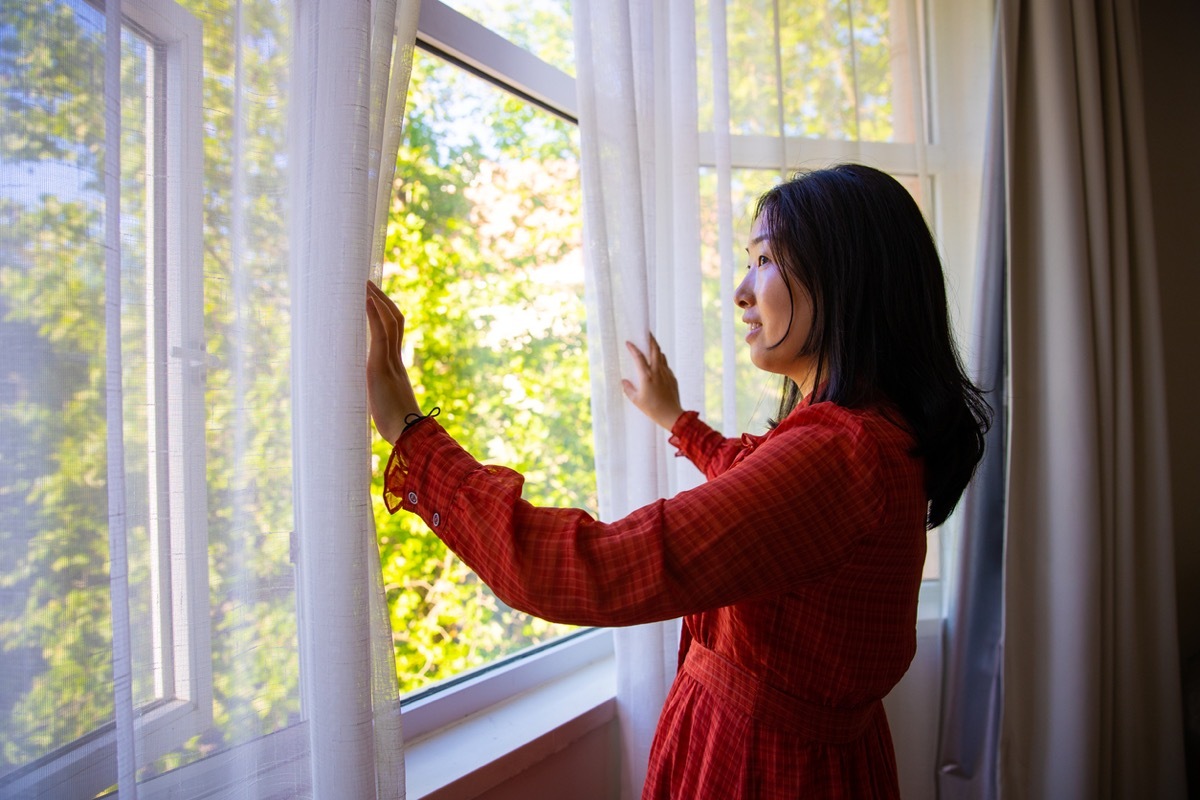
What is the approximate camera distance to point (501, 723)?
3.98 feet

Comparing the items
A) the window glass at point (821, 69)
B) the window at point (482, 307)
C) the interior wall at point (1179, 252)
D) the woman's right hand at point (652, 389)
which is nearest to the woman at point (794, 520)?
the woman's right hand at point (652, 389)

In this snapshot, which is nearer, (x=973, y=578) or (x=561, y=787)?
(x=561, y=787)

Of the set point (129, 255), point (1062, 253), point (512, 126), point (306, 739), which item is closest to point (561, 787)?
point (306, 739)

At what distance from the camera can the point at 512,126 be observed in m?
1.40

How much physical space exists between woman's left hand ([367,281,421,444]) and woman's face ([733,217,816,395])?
42cm

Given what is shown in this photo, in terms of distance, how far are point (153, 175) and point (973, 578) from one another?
5.47ft

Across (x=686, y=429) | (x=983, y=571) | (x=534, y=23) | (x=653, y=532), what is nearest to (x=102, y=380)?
(x=653, y=532)

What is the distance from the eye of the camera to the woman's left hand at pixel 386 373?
742 mm

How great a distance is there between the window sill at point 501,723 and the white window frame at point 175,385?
16.3 inches

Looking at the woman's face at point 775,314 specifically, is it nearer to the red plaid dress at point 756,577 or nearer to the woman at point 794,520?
the woman at point 794,520

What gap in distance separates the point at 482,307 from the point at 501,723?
0.72 m

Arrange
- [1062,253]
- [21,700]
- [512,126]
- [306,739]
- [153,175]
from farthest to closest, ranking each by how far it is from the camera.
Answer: [1062,253], [512,126], [306,739], [153,175], [21,700]

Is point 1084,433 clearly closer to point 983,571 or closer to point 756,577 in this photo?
point 983,571

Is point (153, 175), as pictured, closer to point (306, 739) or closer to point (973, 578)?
point (306, 739)
